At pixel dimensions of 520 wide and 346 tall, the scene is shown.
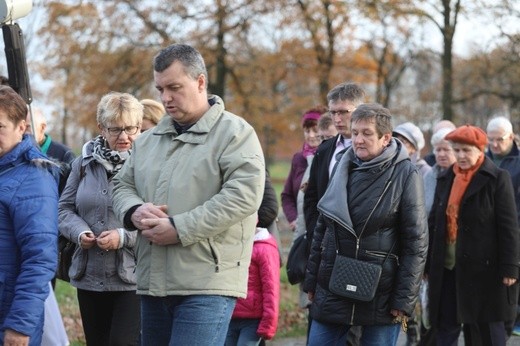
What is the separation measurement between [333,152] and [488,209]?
1507mm

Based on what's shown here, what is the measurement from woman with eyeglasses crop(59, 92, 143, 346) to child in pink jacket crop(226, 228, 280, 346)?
875mm

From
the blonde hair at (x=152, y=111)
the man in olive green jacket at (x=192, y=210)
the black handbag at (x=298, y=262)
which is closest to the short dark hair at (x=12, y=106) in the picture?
the man in olive green jacket at (x=192, y=210)

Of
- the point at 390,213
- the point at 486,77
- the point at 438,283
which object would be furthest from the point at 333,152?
the point at 486,77

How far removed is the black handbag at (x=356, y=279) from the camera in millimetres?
5105

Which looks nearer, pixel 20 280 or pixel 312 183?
pixel 20 280

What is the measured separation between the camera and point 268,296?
19.4ft

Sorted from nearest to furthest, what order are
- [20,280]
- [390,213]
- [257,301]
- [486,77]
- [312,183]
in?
[20,280] → [390,213] → [257,301] → [312,183] → [486,77]

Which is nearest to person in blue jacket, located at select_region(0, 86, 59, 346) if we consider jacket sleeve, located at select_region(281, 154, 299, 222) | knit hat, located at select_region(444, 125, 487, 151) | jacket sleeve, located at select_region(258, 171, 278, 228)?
jacket sleeve, located at select_region(258, 171, 278, 228)

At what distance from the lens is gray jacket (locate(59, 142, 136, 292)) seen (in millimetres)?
5387

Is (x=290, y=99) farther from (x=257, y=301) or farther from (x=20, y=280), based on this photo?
(x=20, y=280)

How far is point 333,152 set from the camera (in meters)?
6.19

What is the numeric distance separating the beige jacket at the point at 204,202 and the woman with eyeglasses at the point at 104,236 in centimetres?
122

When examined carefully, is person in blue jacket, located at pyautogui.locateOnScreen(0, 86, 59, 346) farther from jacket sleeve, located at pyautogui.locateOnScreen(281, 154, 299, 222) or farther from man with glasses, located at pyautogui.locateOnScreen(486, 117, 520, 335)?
man with glasses, located at pyautogui.locateOnScreen(486, 117, 520, 335)

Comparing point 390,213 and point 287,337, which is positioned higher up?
point 390,213
